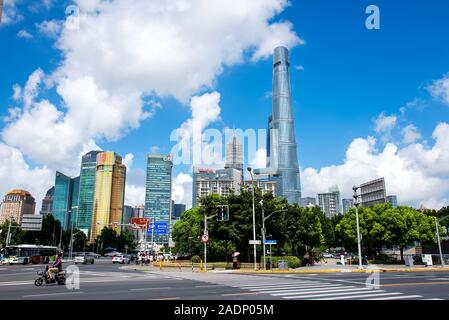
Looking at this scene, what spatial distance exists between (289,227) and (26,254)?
38468 mm

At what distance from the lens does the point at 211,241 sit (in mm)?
54031

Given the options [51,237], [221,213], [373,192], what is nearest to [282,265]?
[221,213]

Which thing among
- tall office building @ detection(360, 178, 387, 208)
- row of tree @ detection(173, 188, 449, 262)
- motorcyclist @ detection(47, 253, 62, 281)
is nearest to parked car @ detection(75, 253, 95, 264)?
row of tree @ detection(173, 188, 449, 262)

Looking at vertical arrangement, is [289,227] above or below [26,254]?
above

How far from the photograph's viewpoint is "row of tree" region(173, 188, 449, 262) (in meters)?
43.9

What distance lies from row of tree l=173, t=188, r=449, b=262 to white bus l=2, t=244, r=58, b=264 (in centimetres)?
2344

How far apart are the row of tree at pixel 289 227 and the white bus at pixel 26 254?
76.9 ft

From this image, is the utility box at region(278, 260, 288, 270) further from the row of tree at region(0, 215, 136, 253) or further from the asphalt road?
the row of tree at region(0, 215, 136, 253)

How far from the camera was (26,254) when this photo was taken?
55938mm

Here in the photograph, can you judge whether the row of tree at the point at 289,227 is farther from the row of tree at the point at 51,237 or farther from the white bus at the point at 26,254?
the row of tree at the point at 51,237

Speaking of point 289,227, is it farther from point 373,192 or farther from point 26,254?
point 26,254
